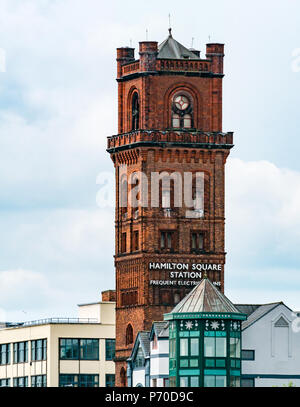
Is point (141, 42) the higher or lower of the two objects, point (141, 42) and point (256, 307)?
the higher

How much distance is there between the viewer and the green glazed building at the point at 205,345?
12188 cm

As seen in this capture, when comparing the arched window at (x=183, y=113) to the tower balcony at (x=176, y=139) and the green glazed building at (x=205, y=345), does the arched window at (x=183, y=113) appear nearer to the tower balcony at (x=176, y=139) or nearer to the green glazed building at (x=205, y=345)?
the tower balcony at (x=176, y=139)

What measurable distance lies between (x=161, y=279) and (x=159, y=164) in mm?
11146

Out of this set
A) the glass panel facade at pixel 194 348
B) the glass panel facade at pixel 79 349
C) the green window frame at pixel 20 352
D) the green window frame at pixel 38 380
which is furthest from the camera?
the green window frame at pixel 20 352

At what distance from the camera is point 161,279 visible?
472ft

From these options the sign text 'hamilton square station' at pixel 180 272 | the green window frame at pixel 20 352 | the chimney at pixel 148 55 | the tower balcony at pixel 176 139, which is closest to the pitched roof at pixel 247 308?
the sign text 'hamilton square station' at pixel 180 272

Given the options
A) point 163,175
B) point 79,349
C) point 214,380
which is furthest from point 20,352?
point 214,380

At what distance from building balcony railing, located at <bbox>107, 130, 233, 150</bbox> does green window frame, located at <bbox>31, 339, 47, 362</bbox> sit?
32.9m

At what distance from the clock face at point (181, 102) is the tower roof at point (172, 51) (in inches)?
161

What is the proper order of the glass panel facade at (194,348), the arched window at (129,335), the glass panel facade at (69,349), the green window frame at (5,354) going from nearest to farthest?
the glass panel facade at (194,348), the arched window at (129,335), the glass panel facade at (69,349), the green window frame at (5,354)

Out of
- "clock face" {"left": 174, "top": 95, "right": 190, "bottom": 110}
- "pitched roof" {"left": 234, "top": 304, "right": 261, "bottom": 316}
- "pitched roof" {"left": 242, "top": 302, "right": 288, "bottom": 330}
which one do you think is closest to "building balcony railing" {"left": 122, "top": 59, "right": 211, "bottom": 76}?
"clock face" {"left": 174, "top": 95, "right": 190, "bottom": 110}
